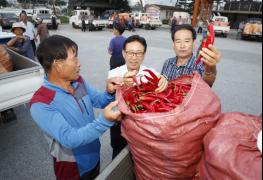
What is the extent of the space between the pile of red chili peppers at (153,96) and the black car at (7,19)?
2171cm

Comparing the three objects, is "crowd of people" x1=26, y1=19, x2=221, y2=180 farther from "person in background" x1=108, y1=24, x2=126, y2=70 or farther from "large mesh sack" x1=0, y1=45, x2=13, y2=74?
"person in background" x1=108, y1=24, x2=126, y2=70

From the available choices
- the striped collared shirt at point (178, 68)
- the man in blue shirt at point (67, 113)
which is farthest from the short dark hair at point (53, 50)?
the striped collared shirt at point (178, 68)

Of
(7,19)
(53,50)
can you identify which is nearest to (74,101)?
(53,50)

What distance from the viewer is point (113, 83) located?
1.81 meters

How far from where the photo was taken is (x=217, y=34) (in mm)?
19906

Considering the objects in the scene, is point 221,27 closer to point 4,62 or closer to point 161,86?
point 4,62

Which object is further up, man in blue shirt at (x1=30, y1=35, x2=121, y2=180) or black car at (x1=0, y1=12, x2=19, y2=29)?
black car at (x1=0, y1=12, x2=19, y2=29)

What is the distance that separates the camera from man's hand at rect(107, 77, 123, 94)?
1.74 metres

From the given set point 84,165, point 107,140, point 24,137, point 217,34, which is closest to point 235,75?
point 107,140

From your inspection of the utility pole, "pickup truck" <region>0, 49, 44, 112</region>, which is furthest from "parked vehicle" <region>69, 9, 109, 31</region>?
"pickup truck" <region>0, 49, 44, 112</region>

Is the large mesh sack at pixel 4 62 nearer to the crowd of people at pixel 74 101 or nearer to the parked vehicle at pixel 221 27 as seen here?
the crowd of people at pixel 74 101

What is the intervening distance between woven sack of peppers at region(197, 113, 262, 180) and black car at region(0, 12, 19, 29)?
22.2m

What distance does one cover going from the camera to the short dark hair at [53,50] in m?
1.43

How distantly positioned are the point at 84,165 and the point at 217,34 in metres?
20.4
